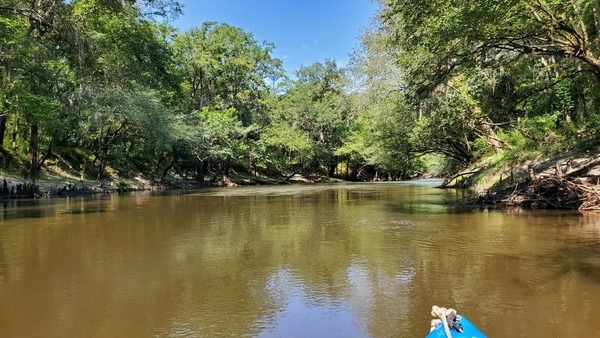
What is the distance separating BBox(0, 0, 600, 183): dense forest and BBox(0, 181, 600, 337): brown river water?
16.7 feet

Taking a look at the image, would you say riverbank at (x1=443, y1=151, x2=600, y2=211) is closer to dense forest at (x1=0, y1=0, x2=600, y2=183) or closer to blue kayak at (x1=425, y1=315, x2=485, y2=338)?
dense forest at (x1=0, y1=0, x2=600, y2=183)

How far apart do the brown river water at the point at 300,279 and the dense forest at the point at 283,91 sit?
200 inches

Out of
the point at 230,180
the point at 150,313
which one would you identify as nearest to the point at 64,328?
the point at 150,313

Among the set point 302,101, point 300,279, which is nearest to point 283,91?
point 302,101

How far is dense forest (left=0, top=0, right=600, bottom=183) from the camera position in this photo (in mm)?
11633

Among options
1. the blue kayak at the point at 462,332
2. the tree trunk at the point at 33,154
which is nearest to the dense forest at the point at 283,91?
the tree trunk at the point at 33,154

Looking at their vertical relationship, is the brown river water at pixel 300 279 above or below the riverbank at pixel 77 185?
below

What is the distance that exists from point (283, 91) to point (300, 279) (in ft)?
165

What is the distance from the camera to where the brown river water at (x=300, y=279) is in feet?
13.5

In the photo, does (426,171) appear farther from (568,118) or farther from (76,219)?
(76,219)

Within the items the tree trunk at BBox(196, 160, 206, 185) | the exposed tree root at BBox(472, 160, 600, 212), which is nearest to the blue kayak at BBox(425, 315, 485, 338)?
the exposed tree root at BBox(472, 160, 600, 212)

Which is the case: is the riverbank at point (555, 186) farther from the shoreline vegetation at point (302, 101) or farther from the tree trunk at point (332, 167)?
the tree trunk at point (332, 167)

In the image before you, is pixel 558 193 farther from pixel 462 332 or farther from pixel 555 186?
pixel 462 332

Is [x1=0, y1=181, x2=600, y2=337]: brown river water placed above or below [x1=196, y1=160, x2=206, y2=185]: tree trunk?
below
